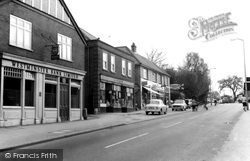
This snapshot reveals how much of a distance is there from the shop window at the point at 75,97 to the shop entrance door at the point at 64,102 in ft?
2.91

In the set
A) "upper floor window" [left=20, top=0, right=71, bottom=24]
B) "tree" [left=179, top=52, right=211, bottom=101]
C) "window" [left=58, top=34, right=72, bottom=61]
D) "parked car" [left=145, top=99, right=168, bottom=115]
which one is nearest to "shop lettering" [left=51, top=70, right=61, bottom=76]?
"window" [left=58, top=34, right=72, bottom=61]

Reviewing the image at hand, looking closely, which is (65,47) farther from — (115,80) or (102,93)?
(115,80)

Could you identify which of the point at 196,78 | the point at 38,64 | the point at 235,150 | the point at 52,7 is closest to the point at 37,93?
the point at 38,64

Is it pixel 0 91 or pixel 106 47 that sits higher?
pixel 106 47

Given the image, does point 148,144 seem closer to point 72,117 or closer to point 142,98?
point 72,117

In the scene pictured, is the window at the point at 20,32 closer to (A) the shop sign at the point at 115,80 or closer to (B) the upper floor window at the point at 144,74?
(A) the shop sign at the point at 115,80

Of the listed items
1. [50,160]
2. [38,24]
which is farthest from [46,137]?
[38,24]

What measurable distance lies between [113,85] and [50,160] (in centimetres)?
2245

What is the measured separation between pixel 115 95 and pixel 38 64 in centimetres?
1433

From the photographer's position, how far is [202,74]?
70.4 meters

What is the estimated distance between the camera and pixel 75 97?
855 inches

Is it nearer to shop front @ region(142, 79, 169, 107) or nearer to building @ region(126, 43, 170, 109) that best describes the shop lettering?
building @ region(126, 43, 170, 109)

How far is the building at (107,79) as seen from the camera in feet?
88.3

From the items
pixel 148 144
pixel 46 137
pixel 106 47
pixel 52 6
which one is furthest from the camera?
pixel 106 47
